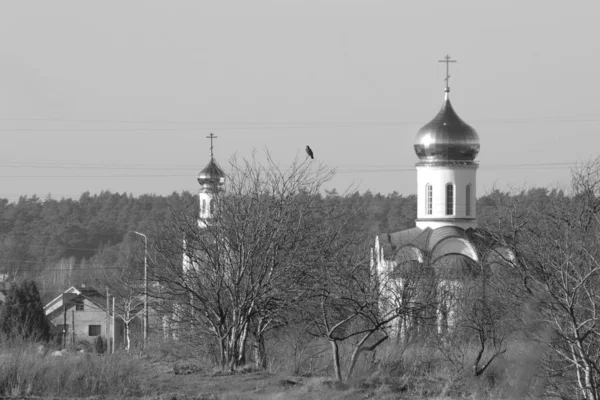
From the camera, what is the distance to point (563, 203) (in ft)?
87.2

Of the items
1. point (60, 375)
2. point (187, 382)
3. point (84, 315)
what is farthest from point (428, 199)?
point (60, 375)

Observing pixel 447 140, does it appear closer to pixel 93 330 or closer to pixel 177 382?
pixel 93 330

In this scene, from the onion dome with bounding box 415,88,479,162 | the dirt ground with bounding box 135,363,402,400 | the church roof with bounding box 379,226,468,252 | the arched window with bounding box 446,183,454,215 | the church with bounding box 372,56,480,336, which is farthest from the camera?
the arched window with bounding box 446,183,454,215

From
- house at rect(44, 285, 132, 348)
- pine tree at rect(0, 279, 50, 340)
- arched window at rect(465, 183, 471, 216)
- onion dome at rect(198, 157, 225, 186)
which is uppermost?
onion dome at rect(198, 157, 225, 186)

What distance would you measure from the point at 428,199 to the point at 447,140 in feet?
9.48

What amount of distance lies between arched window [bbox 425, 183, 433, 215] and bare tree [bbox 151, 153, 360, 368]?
26.9 metres

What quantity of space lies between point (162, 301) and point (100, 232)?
74.1 meters

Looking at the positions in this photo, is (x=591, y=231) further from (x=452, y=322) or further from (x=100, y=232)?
(x=100, y=232)

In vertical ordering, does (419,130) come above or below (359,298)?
above

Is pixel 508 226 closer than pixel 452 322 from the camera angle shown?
Yes

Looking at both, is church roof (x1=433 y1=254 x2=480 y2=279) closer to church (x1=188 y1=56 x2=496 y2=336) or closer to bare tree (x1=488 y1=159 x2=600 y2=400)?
church (x1=188 y1=56 x2=496 y2=336)

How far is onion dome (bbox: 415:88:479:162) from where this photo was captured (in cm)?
4900

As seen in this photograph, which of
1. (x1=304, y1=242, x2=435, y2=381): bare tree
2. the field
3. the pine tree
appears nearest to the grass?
the field

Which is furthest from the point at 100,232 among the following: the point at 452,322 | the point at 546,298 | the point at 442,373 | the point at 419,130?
the point at 546,298
